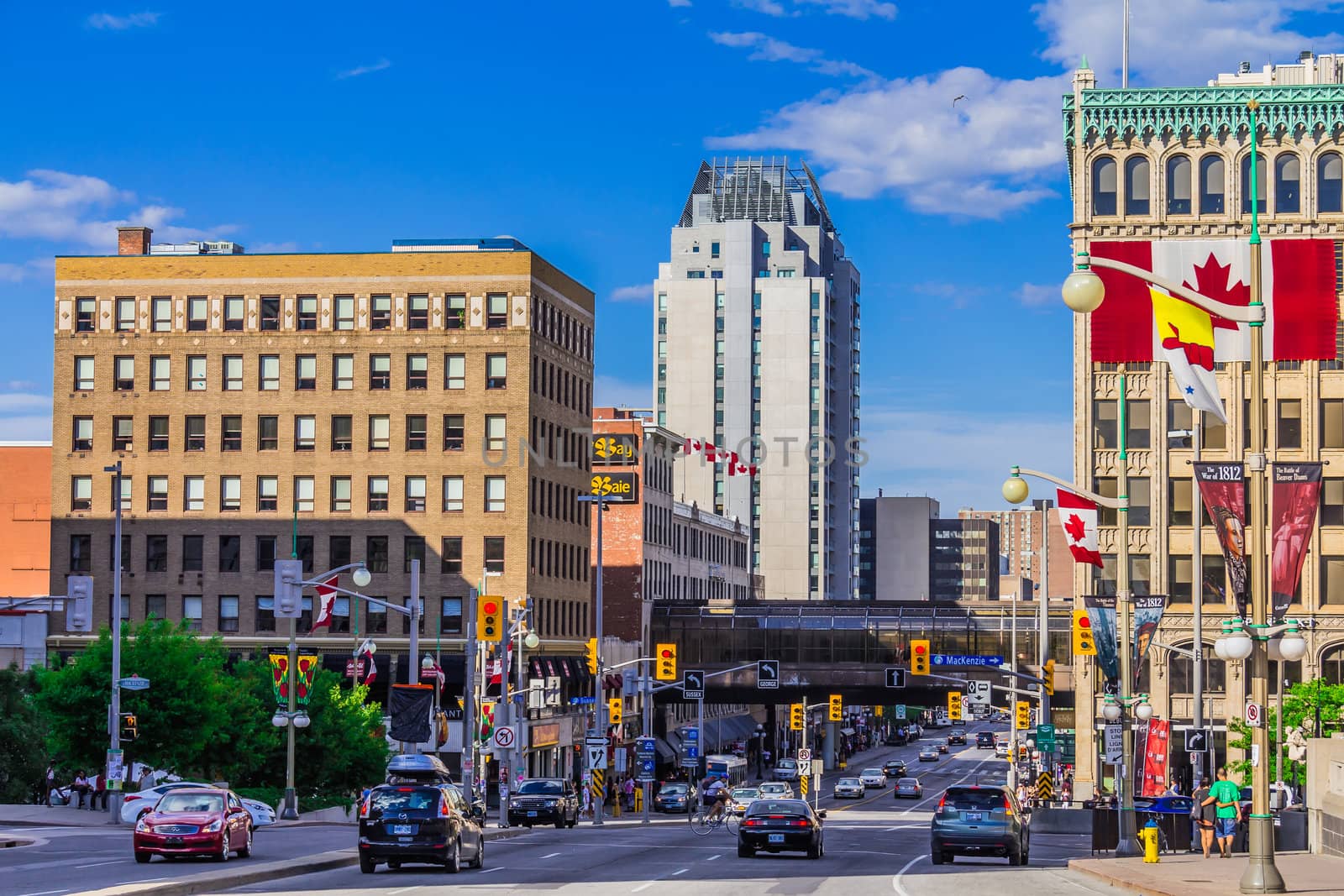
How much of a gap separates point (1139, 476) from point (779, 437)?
111m

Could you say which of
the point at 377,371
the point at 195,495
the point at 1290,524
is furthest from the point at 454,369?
the point at 1290,524

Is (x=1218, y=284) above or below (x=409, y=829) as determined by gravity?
above

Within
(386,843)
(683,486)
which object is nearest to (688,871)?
(386,843)

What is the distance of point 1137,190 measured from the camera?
288 ft

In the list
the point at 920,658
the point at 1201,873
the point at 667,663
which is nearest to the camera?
the point at 1201,873

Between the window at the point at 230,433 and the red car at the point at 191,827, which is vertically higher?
the window at the point at 230,433

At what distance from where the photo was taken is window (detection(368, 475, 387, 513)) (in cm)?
9644

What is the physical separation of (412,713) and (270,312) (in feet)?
156

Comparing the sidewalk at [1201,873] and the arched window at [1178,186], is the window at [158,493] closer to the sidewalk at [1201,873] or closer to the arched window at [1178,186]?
the arched window at [1178,186]

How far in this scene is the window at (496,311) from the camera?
95875mm

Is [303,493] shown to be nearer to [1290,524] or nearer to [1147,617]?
[1147,617]

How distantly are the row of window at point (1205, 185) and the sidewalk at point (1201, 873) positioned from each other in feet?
170

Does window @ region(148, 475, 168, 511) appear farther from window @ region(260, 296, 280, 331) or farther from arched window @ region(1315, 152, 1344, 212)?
arched window @ region(1315, 152, 1344, 212)

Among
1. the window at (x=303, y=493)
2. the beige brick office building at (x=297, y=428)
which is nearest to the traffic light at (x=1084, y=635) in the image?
the beige brick office building at (x=297, y=428)
